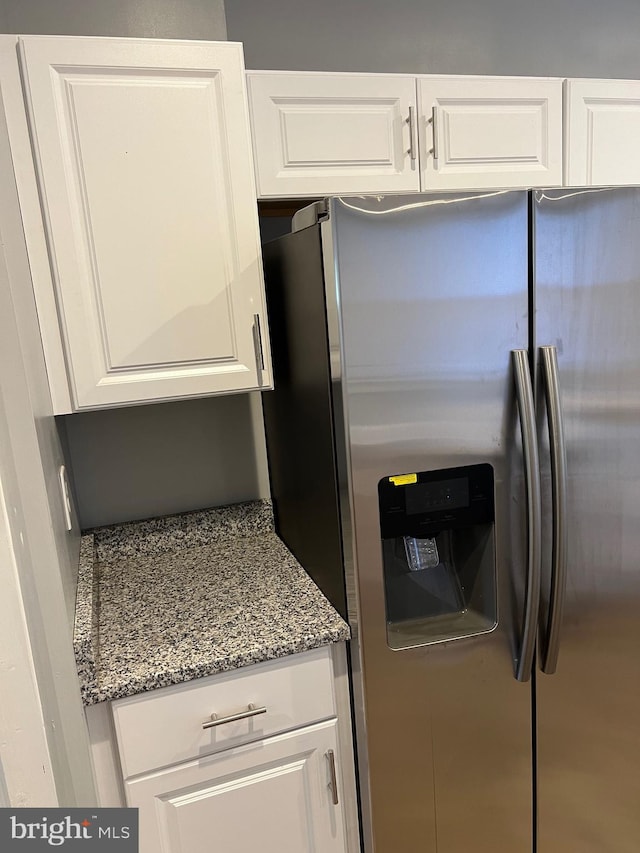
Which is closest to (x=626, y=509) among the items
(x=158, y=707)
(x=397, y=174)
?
(x=397, y=174)

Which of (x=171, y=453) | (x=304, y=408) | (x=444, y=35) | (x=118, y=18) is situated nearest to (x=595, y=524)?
(x=304, y=408)

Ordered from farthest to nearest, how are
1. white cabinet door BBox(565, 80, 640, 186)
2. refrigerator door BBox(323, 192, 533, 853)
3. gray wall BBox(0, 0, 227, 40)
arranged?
white cabinet door BBox(565, 80, 640, 186) < gray wall BBox(0, 0, 227, 40) < refrigerator door BBox(323, 192, 533, 853)

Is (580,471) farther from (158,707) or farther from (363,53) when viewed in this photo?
(363,53)

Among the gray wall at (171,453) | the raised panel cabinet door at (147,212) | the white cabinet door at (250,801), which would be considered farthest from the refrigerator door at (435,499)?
the gray wall at (171,453)

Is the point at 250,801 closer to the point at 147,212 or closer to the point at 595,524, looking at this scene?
the point at 595,524

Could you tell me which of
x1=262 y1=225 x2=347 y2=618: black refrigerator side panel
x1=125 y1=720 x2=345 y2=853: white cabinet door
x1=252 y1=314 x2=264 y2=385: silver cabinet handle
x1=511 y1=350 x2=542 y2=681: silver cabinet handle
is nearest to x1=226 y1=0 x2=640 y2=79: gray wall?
x1=262 y1=225 x2=347 y2=618: black refrigerator side panel

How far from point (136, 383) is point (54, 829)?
0.86m

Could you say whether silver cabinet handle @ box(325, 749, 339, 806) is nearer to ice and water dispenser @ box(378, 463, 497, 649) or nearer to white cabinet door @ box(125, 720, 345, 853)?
white cabinet door @ box(125, 720, 345, 853)

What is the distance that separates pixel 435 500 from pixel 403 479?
0.09 meters

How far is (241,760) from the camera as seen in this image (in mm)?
1281

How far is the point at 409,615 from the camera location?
137 centimetres

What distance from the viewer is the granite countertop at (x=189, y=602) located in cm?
120

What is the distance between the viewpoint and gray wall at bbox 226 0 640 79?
170cm

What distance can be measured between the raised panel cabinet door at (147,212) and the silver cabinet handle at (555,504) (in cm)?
64
